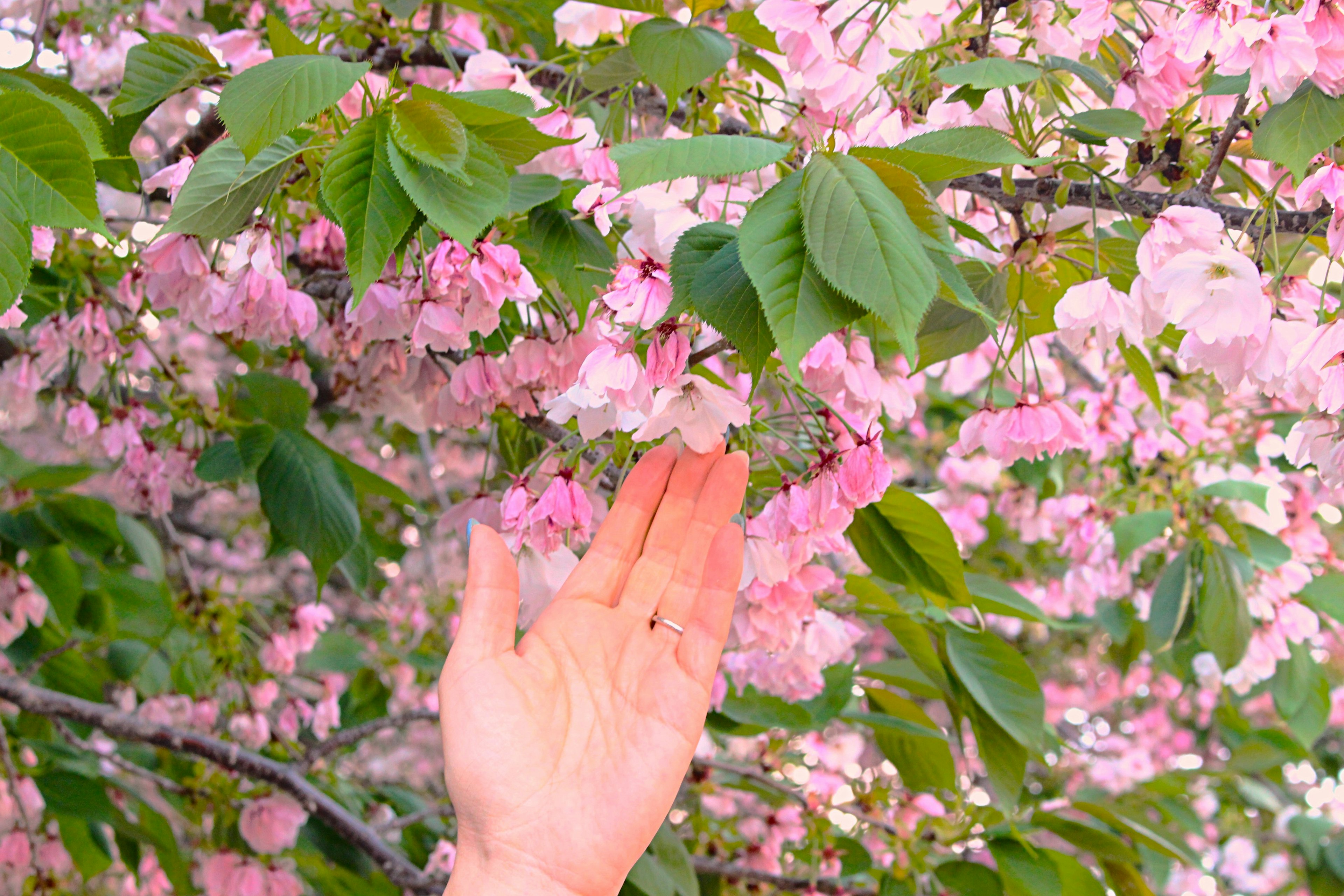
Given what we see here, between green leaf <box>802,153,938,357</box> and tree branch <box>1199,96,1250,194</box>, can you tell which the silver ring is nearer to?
green leaf <box>802,153,938,357</box>

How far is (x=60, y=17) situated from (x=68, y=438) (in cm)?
97

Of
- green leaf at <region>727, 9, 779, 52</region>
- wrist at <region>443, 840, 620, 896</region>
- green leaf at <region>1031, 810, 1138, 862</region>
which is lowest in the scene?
green leaf at <region>1031, 810, 1138, 862</region>

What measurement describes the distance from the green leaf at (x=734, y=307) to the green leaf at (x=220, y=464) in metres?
1.22

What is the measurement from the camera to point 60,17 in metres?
2.04

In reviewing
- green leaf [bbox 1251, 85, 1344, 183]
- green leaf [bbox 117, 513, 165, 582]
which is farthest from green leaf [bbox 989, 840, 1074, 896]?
green leaf [bbox 117, 513, 165, 582]

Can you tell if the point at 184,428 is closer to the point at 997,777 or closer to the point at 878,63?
the point at 878,63

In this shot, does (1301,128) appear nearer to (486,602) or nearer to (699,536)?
(699,536)

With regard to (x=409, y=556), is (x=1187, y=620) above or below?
above

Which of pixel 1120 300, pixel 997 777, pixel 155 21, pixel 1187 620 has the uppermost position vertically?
pixel 1120 300

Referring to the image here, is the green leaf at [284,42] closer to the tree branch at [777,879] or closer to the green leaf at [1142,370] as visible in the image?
the green leaf at [1142,370]

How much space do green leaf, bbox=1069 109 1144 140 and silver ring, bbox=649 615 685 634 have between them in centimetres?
66

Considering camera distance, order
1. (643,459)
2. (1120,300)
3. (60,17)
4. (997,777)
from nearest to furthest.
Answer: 1. (1120,300)
2. (643,459)
3. (997,777)
4. (60,17)

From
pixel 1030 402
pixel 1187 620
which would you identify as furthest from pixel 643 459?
pixel 1187 620

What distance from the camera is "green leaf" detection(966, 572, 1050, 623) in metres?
1.62
